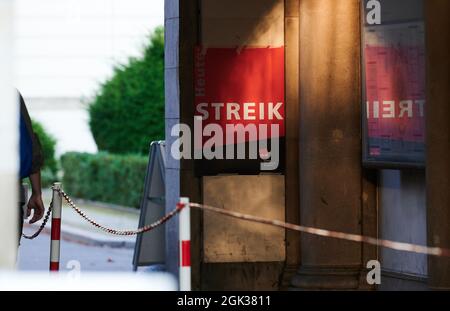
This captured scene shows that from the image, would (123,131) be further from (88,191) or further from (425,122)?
(425,122)

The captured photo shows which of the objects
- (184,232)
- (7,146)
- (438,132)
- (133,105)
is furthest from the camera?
Result: (133,105)

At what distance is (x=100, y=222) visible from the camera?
70.6ft

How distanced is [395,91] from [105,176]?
1512 centimetres

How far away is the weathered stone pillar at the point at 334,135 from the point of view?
11406mm

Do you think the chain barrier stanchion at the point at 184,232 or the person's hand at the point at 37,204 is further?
the person's hand at the point at 37,204

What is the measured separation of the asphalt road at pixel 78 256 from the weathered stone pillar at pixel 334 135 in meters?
4.55

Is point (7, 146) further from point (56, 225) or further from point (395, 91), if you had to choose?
point (395, 91)

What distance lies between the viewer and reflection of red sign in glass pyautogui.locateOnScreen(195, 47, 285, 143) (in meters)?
11.6

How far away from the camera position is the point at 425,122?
10461 millimetres

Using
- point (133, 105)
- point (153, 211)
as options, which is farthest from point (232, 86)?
point (133, 105)

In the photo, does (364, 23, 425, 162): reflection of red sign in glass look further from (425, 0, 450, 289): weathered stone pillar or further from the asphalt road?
the asphalt road

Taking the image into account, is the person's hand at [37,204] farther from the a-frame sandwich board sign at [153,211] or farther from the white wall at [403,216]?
the a-frame sandwich board sign at [153,211]

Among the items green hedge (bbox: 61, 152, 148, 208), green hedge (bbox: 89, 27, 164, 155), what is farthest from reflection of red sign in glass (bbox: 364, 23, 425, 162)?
green hedge (bbox: 89, 27, 164, 155)

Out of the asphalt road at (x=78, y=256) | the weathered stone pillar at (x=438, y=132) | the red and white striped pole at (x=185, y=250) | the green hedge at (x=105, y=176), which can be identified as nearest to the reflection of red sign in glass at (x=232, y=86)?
the weathered stone pillar at (x=438, y=132)
